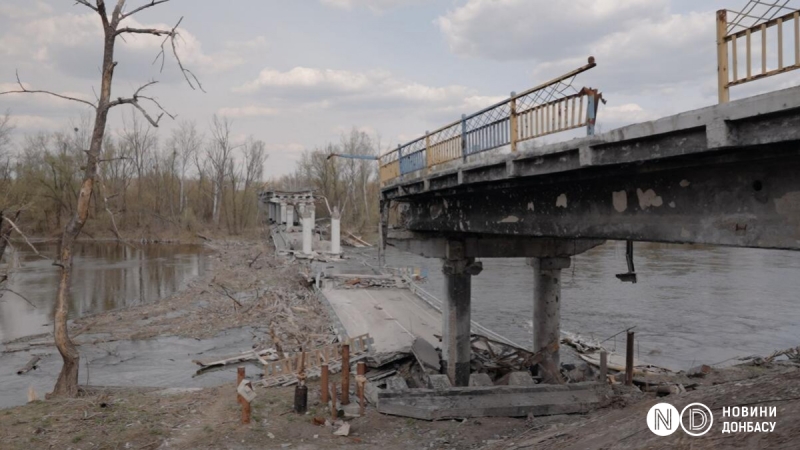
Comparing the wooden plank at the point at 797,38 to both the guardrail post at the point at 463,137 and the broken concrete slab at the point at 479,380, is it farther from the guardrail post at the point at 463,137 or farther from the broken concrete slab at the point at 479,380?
the broken concrete slab at the point at 479,380

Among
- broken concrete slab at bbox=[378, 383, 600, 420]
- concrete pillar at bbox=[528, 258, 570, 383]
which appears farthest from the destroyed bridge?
broken concrete slab at bbox=[378, 383, 600, 420]

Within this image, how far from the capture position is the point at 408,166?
1174 cm

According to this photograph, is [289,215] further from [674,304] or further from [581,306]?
[674,304]

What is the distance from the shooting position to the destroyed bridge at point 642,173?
165 inches

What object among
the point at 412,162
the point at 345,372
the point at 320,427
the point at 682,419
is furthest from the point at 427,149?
the point at 682,419

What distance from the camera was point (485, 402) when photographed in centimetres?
945

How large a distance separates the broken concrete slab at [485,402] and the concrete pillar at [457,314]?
1.92 meters

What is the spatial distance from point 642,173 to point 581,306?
61.0 ft

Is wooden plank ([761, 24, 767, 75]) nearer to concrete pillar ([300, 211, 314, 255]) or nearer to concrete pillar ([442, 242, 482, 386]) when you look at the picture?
concrete pillar ([442, 242, 482, 386])

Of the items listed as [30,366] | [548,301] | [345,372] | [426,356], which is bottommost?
[30,366]

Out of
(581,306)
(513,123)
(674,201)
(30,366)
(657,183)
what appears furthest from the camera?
(581,306)

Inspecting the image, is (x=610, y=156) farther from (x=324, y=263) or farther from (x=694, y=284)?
(x=324, y=263)

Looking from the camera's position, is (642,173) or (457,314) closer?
(642,173)

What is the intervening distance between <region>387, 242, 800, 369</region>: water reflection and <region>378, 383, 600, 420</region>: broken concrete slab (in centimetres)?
735
